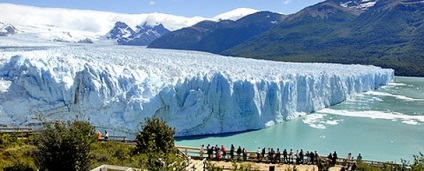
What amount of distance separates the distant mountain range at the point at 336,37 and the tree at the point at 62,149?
269 ft

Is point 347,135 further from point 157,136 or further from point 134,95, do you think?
point 157,136

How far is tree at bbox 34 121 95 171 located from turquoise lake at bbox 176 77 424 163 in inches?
472

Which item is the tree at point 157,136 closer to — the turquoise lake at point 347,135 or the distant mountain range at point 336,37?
the turquoise lake at point 347,135

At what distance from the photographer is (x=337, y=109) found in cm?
3522

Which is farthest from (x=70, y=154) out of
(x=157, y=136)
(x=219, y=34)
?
(x=219, y=34)

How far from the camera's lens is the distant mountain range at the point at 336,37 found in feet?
311

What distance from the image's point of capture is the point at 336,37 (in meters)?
115

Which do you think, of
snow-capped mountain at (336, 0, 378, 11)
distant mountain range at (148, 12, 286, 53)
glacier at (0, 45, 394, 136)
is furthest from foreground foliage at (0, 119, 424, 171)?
snow-capped mountain at (336, 0, 378, 11)

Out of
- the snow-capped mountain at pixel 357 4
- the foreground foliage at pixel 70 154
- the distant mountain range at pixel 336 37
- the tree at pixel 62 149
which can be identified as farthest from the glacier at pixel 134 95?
the snow-capped mountain at pixel 357 4

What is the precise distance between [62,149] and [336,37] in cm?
11245

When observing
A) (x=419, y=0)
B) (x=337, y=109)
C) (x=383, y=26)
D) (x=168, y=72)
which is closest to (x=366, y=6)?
(x=419, y=0)

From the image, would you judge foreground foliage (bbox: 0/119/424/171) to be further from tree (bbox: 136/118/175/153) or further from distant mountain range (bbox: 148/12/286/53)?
distant mountain range (bbox: 148/12/286/53)

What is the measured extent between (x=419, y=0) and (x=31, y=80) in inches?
4815

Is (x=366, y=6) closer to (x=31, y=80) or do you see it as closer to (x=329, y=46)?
(x=329, y=46)
